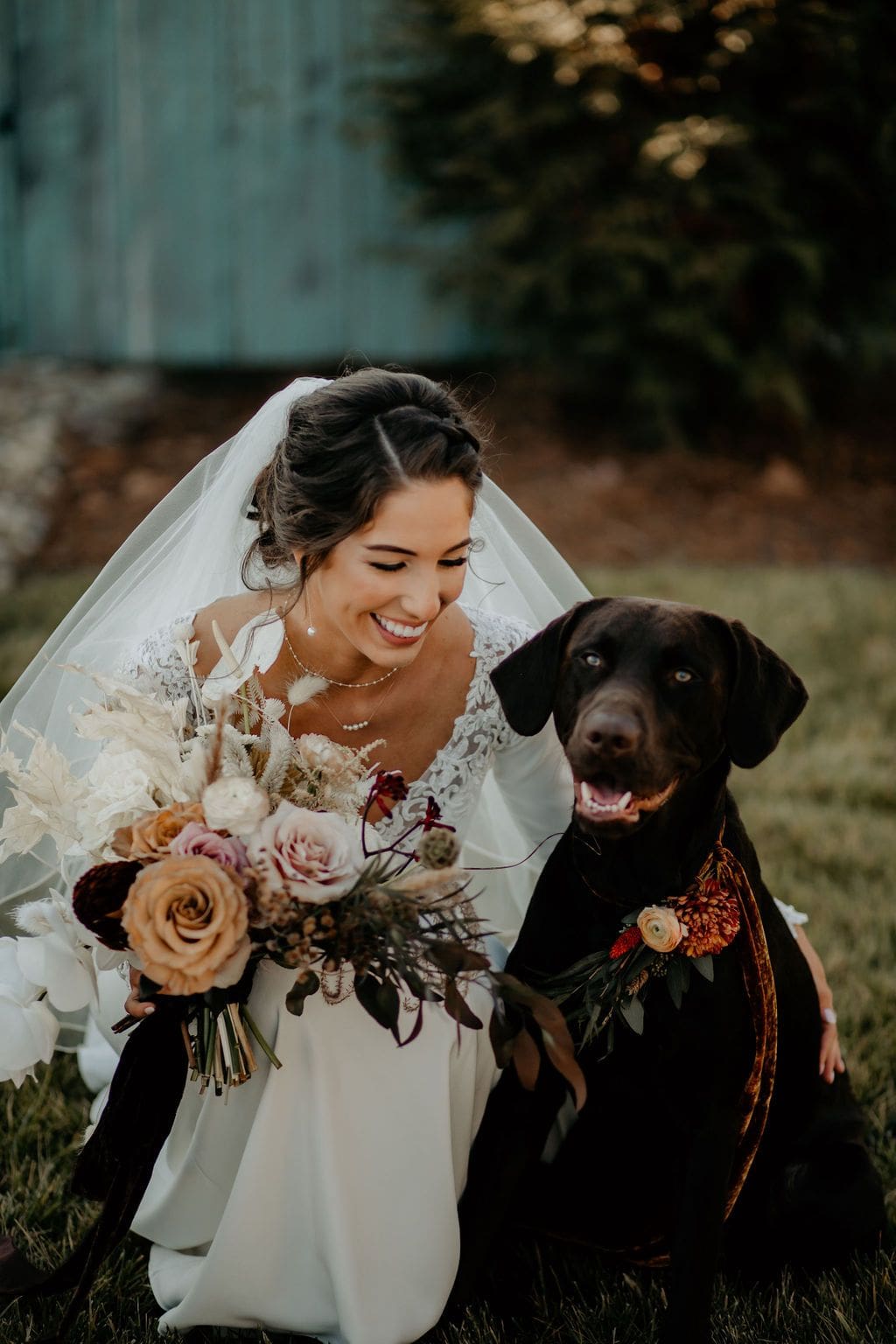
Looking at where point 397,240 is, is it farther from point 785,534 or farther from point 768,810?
point 768,810

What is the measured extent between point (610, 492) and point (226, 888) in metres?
5.91

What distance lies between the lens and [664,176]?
659 centimetres

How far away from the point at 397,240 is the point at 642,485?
91.0 inches

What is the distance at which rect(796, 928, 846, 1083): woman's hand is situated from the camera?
8.43ft

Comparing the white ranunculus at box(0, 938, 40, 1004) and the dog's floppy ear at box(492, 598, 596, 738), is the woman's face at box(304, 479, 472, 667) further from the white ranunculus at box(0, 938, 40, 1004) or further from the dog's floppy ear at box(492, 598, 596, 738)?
the white ranunculus at box(0, 938, 40, 1004)

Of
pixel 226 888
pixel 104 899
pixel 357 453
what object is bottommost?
pixel 104 899

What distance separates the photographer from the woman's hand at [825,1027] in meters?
2.57

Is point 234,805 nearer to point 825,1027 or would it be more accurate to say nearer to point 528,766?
point 528,766

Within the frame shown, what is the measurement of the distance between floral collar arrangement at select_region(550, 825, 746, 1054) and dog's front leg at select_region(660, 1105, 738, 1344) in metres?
0.24

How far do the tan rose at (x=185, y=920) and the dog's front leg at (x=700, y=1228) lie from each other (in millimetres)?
967

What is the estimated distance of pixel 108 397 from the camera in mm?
7980

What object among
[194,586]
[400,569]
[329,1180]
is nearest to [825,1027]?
[329,1180]

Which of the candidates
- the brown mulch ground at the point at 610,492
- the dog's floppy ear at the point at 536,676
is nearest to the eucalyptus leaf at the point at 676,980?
the dog's floppy ear at the point at 536,676

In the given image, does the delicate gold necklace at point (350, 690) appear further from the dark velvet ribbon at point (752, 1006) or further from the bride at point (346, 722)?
the dark velvet ribbon at point (752, 1006)
